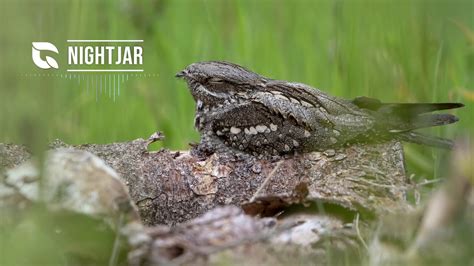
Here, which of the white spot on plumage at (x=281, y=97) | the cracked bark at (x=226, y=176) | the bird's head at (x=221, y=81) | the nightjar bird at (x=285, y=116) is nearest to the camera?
the cracked bark at (x=226, y=176)

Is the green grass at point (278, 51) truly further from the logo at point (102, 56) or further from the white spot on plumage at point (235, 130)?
the white spot on plumage at point (235, 130)

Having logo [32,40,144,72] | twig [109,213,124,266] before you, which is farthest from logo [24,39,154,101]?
twig [109,213,124,266]

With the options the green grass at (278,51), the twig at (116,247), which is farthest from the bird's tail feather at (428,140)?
the twig at (116,247)

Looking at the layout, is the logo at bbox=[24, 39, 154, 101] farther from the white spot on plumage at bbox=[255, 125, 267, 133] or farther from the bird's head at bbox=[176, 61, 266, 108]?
the white spot on plumage at bbox=[255, 125, 267, 133]

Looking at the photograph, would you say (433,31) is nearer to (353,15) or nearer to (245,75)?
(353,15)

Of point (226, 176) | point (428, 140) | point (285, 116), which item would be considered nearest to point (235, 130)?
point (285, 116)

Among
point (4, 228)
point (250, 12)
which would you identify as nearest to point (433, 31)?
point (250, 12)
